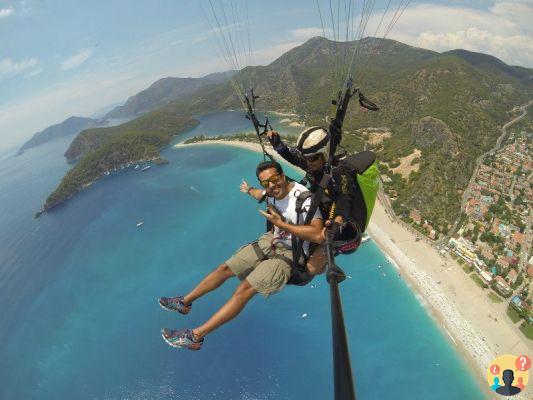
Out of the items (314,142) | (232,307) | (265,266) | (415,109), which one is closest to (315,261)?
(265,266)

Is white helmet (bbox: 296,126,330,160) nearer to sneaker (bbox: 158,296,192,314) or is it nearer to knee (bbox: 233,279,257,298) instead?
knee (bbox: 233,279,257,298)

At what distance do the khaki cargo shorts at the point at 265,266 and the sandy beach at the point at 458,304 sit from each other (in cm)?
1899

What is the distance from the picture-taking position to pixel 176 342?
3.51 metres

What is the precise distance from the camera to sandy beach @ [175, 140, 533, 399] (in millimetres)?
17094

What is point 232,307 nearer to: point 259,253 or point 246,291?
point 246,291

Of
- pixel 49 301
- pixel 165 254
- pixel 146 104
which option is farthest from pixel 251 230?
pixel 146 104

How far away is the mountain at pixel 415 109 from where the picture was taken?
29.5 metres

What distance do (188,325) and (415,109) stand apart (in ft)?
169

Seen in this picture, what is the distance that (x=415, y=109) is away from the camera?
182ft

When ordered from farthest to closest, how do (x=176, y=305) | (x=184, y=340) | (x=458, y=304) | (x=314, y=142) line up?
(x=458, y=304)
(x=176, y=305)
(x=184, y=340)
(x=314, y=142)

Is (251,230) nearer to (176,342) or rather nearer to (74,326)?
(74,326)

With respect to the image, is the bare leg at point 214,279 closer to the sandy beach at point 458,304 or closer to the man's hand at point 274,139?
the man's hand at point 274,139

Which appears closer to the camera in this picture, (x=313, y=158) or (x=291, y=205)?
(x=291, y=205)

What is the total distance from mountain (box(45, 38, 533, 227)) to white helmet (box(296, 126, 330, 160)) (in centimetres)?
84
